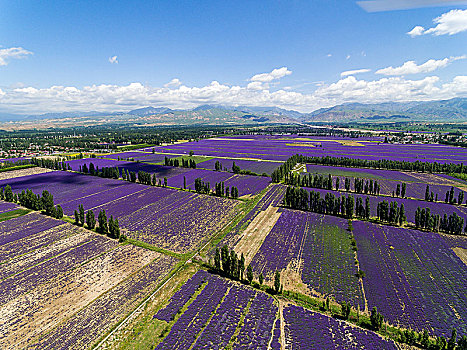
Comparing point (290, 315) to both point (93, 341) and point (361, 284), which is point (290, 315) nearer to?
point (361, 284)

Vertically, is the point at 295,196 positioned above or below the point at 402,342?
above

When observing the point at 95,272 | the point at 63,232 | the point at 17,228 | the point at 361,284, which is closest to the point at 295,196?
the point at 361,284

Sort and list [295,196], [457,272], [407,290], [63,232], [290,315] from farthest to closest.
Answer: [295,196] → [63,232] → [457,272] → [407,290] → [290,315]

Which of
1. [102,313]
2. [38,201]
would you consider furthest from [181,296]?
[38,201]

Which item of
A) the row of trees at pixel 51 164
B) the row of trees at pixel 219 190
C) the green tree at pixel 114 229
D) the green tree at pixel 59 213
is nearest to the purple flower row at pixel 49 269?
the green tree at pixel 114 229

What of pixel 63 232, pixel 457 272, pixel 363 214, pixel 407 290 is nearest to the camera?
pixel 407 290
